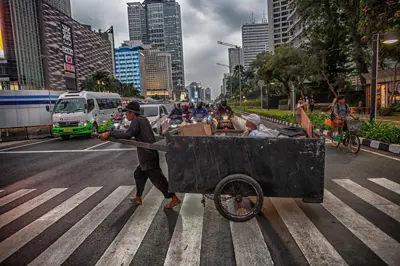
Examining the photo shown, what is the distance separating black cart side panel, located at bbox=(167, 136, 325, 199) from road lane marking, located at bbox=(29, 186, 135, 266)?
4.54 ft

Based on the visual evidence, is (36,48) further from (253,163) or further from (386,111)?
(253,163)

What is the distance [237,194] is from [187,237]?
0.94 m

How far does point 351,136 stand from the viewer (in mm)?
9141

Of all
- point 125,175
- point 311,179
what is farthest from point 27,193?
point 311,179

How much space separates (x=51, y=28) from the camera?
8694 centimetres

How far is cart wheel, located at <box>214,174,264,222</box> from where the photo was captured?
3.86 m

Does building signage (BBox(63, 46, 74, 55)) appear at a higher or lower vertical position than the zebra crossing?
higher

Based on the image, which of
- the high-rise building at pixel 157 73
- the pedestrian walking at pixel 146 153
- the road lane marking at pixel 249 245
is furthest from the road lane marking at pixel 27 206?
the high-rise building at pixel 157 73

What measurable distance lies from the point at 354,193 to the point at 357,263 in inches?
96.9

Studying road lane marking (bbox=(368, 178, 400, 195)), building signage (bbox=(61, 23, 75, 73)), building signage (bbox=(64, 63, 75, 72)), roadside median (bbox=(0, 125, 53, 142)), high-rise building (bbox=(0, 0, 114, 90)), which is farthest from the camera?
building signage (bbox=(61, 23, 75, 73))

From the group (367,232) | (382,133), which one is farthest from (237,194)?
(382,133)

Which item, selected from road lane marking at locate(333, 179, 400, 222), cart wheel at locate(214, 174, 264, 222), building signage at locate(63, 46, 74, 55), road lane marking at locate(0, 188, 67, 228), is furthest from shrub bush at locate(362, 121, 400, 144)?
building signage at locate(63, 46, 74, 55)

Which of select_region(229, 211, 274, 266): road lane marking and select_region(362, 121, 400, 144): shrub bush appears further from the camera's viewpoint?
select_region(362, 121, 400, 144): shrub bush

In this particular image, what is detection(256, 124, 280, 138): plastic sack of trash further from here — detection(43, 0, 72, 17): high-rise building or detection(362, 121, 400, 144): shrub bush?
detection(43, 0, 72, 17): high-rise building
